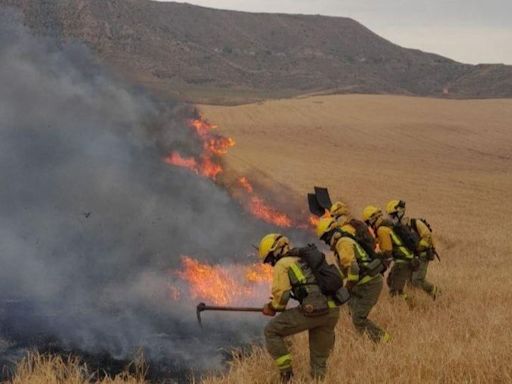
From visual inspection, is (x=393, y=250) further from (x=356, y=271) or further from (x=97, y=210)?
(x=97, y=210)

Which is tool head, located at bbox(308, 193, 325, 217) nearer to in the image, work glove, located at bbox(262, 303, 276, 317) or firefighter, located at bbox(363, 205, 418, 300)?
firefighter, located at bbox(363, 205, 418, 300)

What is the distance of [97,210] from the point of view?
14.1m

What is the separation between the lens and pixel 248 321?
1102cm

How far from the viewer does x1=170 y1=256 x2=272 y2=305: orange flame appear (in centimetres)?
1202

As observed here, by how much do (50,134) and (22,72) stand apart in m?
1.65

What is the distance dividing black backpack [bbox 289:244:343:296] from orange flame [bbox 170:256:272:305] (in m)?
5.29

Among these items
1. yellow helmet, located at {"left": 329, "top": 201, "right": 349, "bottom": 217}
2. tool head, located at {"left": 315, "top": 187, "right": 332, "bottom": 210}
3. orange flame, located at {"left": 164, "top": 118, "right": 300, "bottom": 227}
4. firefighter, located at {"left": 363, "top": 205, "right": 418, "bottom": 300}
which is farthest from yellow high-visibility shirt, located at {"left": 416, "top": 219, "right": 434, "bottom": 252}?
orange flame, located at {"left": 164, "top": 118, "right": 300, "bottom": 227}

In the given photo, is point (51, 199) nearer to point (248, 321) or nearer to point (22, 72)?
point (22, 72)

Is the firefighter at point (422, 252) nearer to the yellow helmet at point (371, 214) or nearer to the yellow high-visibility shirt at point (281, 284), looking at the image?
the yellow helmet at point (371, 214)

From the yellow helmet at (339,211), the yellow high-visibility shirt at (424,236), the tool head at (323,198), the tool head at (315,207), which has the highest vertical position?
the yellow helmet at (339,211)

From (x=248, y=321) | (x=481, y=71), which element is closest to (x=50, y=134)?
(x=248, y=321)

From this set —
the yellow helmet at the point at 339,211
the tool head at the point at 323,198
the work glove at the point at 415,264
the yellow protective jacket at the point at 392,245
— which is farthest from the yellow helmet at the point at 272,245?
the tool head at the point at 323,198

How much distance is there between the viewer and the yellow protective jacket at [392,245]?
33.5 feet

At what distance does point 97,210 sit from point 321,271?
8.47 metres
